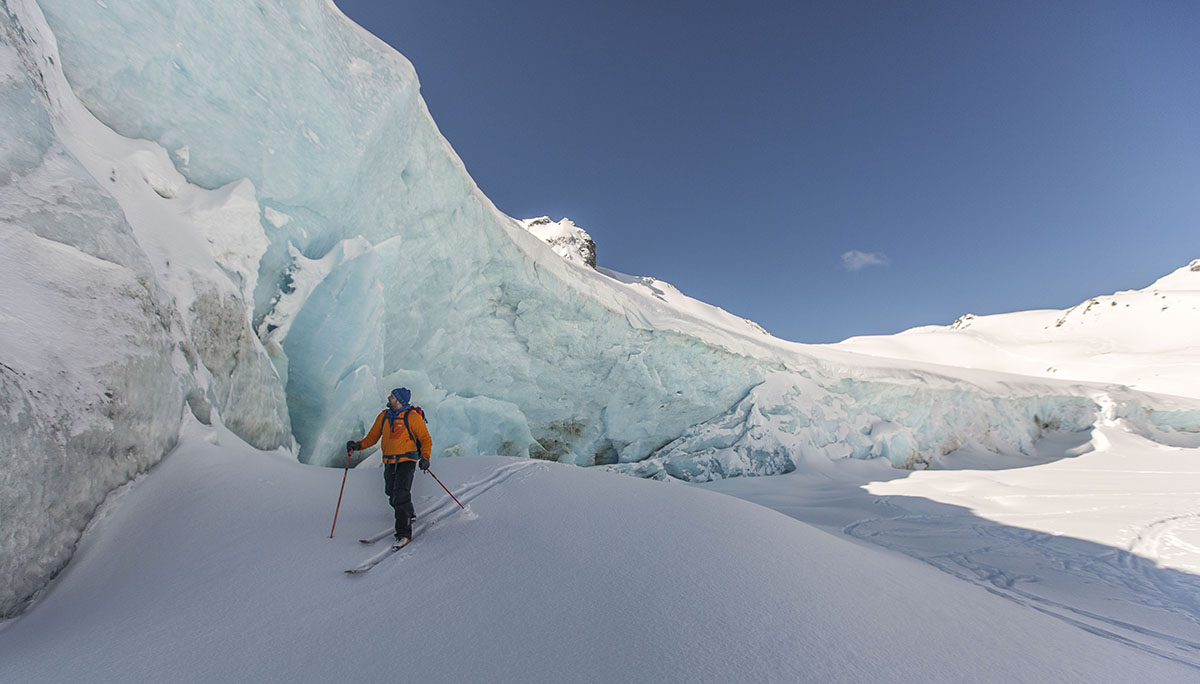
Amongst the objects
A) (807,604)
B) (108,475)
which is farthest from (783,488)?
(108,475)

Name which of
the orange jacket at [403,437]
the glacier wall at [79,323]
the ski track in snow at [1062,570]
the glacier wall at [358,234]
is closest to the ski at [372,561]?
the orange jacket at [403,437]

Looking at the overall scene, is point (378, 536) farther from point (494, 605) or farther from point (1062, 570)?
point (1062, 570)

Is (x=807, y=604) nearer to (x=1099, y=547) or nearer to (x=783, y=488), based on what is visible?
(x=1099, y=547)

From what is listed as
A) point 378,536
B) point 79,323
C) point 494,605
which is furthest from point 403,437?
point 79,323

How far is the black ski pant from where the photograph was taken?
9.87ft

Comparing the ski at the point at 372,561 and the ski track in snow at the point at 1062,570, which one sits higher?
the ski at the point at 372,561

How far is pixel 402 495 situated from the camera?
3053 mm

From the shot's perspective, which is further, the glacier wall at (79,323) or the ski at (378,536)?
the ski at (378,536)

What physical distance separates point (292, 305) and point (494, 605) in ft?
17.3

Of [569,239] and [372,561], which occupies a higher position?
[569,239]

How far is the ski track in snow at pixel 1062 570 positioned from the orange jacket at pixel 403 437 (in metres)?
5.03

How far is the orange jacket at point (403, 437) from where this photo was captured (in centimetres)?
335

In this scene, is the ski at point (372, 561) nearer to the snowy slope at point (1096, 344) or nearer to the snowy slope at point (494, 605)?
the snowy slope at point (494, 605)

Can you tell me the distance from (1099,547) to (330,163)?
414 inches
